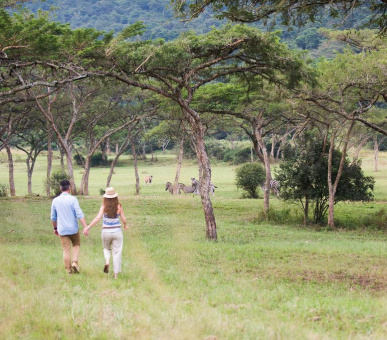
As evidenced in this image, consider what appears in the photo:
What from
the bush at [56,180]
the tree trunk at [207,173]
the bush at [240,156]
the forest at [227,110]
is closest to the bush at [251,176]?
the forest at [227,110]

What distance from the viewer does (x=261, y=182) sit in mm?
35188

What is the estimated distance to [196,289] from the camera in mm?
8648

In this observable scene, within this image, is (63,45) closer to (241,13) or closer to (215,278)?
(241,13)

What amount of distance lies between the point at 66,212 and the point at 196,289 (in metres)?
2.72

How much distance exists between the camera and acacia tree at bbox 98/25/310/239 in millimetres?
15586

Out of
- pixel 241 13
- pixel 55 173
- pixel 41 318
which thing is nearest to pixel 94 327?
pixel 41 318

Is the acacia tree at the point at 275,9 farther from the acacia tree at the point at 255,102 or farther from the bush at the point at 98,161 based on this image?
the bush at the point at 98,161

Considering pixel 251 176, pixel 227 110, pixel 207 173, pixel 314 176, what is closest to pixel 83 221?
pixel 207 173

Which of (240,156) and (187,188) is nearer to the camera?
(187,188)

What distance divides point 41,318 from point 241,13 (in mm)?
7985

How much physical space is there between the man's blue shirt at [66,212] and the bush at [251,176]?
25847mm

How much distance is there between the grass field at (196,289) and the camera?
6.46m

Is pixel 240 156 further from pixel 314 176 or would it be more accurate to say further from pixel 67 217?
pixel 67 217

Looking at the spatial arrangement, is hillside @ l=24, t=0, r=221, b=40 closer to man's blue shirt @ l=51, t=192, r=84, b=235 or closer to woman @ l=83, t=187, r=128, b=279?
man's blue shirt @ l=51, t=192, r=84, b=235
